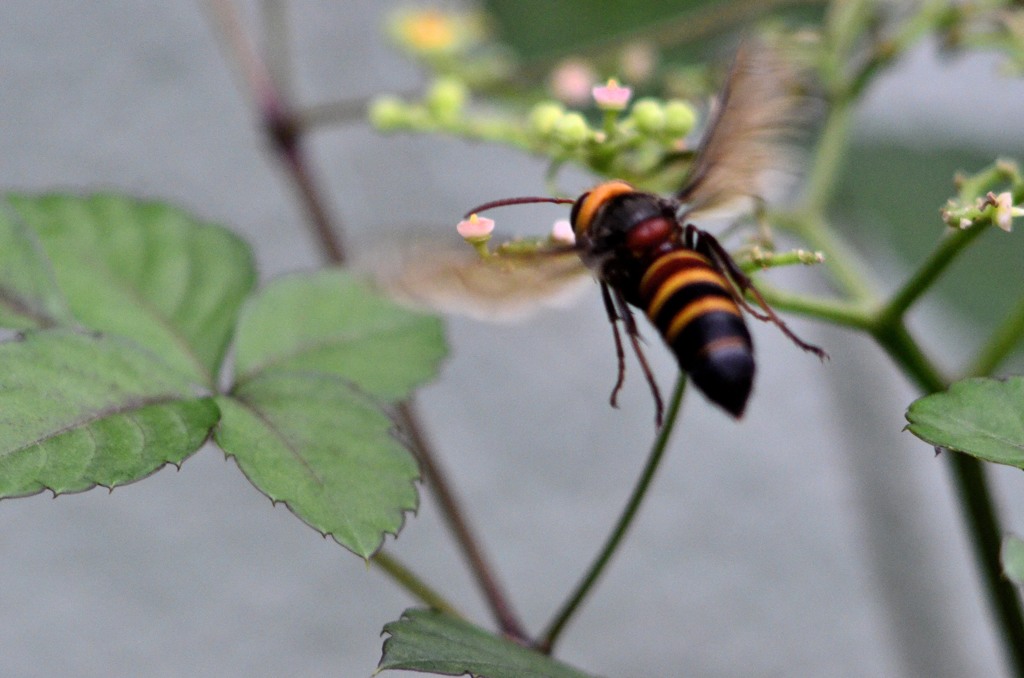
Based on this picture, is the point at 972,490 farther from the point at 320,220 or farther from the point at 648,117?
the point at 320,220

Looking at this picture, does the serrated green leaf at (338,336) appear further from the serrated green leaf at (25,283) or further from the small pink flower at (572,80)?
the small pink flower at (572,80)

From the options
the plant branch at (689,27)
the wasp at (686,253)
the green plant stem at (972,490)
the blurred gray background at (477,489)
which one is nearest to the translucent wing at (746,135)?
the wasp at (686,253)

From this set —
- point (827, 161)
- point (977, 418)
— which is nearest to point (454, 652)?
point (977, 418)

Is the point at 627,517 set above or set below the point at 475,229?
below

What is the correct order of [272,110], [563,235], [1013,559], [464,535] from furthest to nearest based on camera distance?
[272,110] < [464,535] < [563,235] < [1013,559]

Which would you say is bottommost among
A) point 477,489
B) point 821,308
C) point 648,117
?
point 477,489

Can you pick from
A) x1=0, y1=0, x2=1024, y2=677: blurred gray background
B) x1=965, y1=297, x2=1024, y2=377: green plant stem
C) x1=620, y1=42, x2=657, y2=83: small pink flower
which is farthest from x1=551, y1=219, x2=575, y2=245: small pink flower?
x1=0, y1=0, x2=1024, y2=677: blurred gray background

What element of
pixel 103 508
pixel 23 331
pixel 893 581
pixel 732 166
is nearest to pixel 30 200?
pixel 23 331
